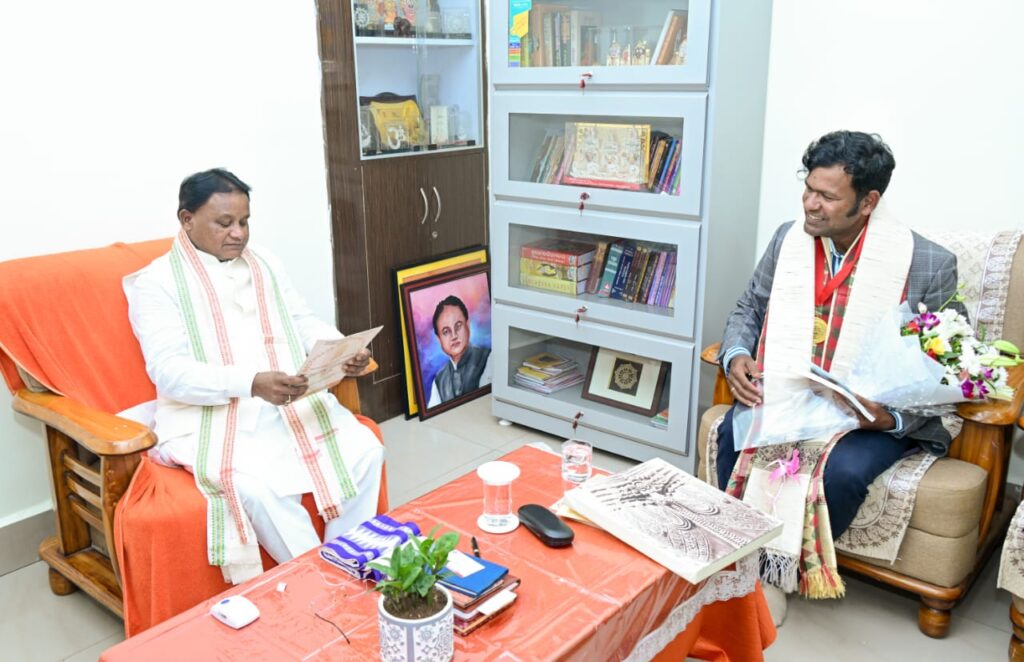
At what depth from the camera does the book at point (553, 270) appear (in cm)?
333

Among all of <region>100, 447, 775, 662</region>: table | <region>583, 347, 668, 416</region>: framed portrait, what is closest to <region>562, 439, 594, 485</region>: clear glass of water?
<region>100, 447, 775, 662</region>: table

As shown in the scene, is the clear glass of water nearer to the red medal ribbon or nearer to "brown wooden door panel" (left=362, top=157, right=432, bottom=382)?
the red medal ribbon

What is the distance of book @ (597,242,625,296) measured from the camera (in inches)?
127

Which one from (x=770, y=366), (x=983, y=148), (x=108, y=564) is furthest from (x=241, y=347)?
(x=983, y=148)

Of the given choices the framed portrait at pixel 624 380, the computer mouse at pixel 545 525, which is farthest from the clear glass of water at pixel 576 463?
the framed portrait at pixel 624 380

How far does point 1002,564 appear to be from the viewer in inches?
82.4

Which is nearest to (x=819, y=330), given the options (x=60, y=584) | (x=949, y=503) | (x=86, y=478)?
(x=949, y=503)

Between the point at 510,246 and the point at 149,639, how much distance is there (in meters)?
2.16

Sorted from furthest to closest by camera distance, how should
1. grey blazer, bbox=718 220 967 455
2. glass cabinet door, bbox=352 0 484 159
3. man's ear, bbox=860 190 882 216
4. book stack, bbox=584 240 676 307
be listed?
glass cabinet door, bbox=352 0 484 159 < book stack, bbox=584 240 676 307 < man's ear, bbox=860 190 882 216 < grey blazer, bbox=718 220 967 455

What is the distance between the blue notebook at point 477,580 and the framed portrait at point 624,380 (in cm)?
164

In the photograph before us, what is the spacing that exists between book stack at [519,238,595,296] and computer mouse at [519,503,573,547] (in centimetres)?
155

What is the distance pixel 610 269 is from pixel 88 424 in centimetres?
186

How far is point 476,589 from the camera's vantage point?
1.57 m

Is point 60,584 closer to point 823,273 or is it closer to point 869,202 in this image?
point 823,273
